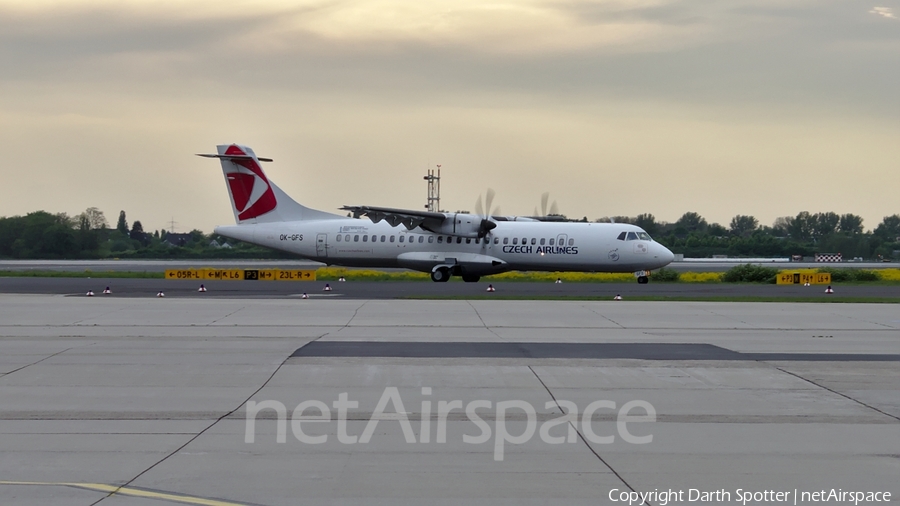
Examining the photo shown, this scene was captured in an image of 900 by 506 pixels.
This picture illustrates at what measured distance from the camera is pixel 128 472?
A: 6.76m

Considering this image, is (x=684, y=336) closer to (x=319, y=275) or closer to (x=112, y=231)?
(x=319, y=275)

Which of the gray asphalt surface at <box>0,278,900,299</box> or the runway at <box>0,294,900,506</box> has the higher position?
the gray asphalt surface at <box>0,278,900,299</box>

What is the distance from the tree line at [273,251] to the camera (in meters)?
71.6

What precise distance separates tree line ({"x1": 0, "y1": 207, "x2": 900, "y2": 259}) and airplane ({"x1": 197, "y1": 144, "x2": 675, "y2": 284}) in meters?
13.1

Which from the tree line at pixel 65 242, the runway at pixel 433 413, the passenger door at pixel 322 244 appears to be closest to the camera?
the runway at pixel 433 413

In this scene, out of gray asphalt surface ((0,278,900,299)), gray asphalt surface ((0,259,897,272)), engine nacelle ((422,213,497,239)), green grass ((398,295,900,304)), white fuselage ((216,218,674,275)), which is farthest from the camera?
gray asphalt surface ((0,259,897,272))

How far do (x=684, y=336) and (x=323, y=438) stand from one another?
11167mm

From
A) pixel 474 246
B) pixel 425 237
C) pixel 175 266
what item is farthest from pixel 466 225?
pixel 175 266

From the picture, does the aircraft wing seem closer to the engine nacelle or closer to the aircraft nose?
the engine nacelle

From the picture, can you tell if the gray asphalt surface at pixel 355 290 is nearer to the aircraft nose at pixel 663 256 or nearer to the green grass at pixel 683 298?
the green grass at pixel 683 298

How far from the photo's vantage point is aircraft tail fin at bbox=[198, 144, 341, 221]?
4350 cm

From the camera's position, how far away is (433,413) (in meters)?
9.19
